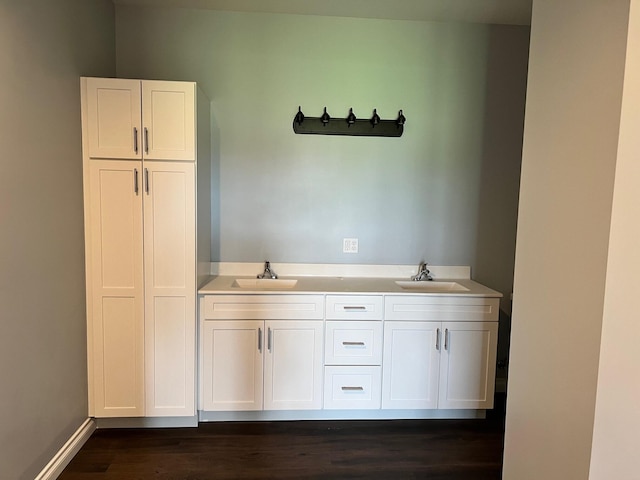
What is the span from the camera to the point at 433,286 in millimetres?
2777

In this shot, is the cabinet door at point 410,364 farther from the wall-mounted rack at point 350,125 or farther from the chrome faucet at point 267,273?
the wall-mounted rack at point 350,125

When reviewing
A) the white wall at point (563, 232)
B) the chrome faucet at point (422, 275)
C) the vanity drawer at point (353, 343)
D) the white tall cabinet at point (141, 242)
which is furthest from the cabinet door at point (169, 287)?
the white wall at point (563, 232)

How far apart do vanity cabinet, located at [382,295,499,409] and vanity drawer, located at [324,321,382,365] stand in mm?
67

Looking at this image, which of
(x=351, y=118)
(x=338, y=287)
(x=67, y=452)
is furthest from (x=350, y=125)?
(x=67, y=452)

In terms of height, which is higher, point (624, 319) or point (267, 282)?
point (624, 319)

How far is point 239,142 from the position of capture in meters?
2.72

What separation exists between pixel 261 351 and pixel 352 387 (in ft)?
2.09

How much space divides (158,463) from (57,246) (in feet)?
4.24

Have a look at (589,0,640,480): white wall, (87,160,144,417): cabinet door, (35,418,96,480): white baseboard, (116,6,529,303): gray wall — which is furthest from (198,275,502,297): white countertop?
(589,0,640,480): white wall

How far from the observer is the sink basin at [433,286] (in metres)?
2.69

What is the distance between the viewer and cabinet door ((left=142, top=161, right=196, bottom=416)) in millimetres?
2256

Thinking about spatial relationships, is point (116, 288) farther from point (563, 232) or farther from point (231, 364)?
point (563, 232)

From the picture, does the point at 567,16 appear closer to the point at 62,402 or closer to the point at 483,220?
the point at 483,220

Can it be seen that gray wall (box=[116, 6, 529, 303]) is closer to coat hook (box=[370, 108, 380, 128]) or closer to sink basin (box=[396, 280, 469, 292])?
coat hook (box=[370, 108, 380, 128])
